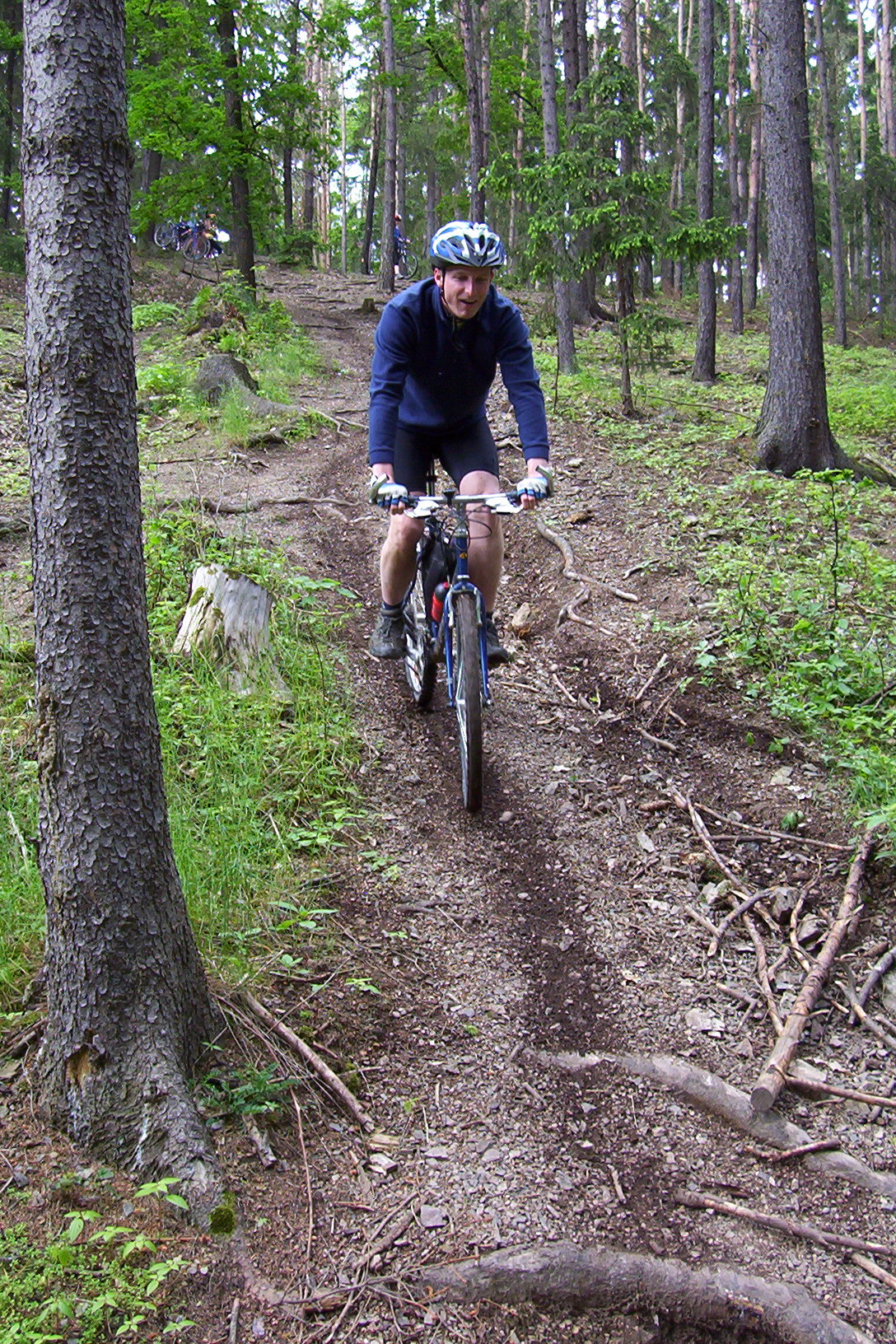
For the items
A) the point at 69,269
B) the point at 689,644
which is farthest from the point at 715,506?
the point at 69,269

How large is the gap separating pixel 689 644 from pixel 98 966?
4.34 m

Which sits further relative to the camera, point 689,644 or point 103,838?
point 689,644

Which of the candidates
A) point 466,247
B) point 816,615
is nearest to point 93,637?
point 466,247

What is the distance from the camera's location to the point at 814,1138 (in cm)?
287

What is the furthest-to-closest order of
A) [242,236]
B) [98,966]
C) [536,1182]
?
1. [242,236]
2. [536,1182]
3. [98,966]

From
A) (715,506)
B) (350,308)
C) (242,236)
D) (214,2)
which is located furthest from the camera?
(350,308)

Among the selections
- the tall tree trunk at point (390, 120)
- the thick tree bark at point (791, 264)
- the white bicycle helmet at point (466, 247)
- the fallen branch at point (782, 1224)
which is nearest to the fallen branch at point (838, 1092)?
the fallen branch at point (782, 1224)

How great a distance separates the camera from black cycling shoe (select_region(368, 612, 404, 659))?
5.55 meters

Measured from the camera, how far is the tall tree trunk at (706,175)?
1534 cm

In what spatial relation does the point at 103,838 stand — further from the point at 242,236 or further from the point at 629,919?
the point at 242,236

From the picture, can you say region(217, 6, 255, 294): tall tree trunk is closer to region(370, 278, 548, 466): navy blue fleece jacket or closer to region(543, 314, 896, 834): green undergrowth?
region(543, 314, 896, 834): green undergrowth

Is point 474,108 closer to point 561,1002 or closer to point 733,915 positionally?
point 733,915

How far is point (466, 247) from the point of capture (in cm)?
431

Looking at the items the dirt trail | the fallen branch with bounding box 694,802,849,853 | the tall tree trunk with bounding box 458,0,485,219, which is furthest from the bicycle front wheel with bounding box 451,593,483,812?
the tall tree trunk with bounding box 458,0,485,219
